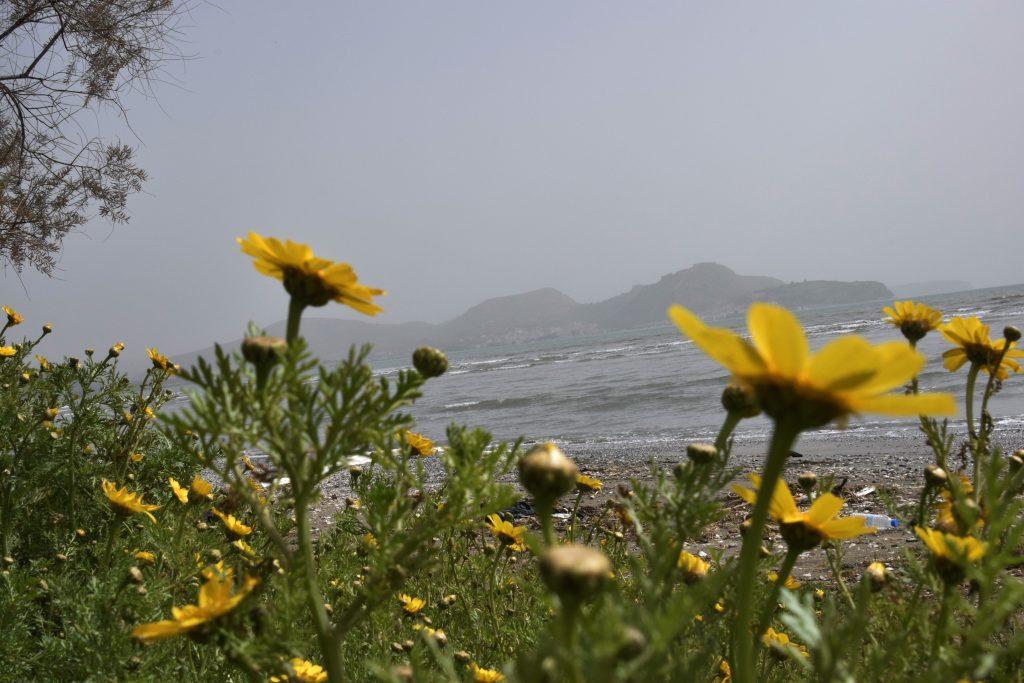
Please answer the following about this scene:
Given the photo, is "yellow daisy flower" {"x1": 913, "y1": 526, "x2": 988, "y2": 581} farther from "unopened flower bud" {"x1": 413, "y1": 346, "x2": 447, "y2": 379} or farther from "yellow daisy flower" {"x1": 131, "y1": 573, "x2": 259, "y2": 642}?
"yellow daisy flower" {"x1": 131, "y1": 573, "x2": 259, "y2": 642}

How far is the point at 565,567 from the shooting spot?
590 mm

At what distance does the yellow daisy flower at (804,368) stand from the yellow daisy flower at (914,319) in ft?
4.96

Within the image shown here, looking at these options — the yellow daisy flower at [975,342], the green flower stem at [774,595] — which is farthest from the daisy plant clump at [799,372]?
the yellow daisy flower at [975,342]

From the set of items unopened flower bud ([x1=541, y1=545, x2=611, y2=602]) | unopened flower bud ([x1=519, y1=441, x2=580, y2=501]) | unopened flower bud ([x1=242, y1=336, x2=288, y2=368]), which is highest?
unopened flower bud ([x1=242, y1=336, x2=288, y2=368])

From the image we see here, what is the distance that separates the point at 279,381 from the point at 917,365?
0.84 m

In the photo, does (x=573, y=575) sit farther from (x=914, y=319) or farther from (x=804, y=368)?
(x=914, y=319)

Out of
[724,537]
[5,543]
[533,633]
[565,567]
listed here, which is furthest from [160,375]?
[724,537]

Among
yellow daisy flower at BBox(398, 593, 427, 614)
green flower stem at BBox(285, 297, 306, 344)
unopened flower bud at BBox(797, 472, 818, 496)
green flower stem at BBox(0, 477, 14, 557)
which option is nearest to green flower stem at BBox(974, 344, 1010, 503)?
unopened flower bud at BBox(797, 472, 818, 496)

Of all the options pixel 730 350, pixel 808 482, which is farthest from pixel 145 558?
pixel 730 350

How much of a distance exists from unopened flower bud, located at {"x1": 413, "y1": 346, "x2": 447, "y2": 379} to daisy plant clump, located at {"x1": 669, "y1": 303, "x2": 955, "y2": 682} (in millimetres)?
683

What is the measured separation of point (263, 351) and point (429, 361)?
359mm

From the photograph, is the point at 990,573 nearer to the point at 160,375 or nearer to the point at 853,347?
the point at 853,347

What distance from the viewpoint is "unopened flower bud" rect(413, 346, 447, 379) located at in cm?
132

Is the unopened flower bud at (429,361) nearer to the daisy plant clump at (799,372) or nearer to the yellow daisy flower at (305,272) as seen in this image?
the yellow daisy flower at (305,272)
